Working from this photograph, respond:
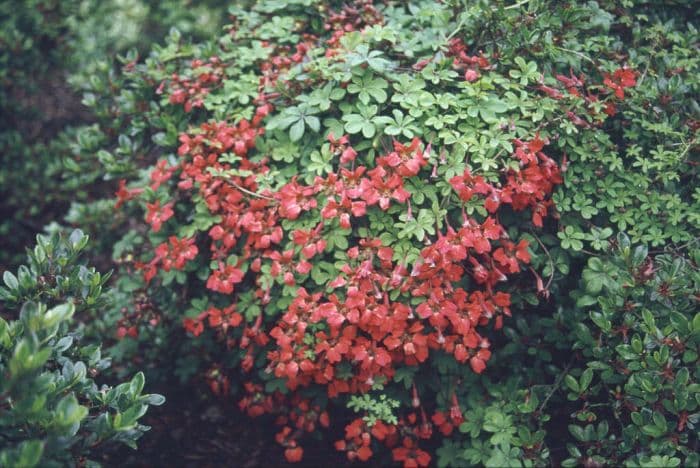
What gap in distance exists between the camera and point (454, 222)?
2404 millimetres

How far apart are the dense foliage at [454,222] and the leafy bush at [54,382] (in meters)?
0.54

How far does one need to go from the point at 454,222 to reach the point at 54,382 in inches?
59.2

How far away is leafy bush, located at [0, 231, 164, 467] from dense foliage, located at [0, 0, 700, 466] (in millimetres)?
539

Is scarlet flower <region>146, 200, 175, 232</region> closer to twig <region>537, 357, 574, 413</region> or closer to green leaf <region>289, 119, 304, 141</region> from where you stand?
green leaf <region>289, 119, 304, 141</region>

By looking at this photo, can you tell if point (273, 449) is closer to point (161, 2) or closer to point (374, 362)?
point (374, 362)

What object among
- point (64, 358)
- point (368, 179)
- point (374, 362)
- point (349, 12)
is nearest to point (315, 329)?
point (374, 362)

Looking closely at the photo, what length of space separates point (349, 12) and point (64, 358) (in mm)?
1930

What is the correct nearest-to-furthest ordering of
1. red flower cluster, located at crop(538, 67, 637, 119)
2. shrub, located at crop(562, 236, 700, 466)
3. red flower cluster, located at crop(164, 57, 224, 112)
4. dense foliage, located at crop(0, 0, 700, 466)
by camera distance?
shrub, located at crop(562, 236, 700, 466), dense foliage, located at crop(0, 0, 700, 466), red flower cluster, located at crop(538, 67, 637, 119), red flower cluster, located at crop(164, 57, 224, 112)

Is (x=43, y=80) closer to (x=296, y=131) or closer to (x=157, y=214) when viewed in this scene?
(x=157, y=214)

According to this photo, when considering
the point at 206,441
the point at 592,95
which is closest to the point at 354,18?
the point at 592,95

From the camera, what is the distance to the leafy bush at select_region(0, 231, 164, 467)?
149cm

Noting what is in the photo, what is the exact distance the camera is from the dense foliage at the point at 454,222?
2232 mm

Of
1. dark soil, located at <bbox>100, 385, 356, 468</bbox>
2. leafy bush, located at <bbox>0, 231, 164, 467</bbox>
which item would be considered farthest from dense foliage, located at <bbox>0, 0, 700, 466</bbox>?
leafy bush, located at <bbox>0, 231, 164, 467</bbox>

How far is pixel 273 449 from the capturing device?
9.88ft
